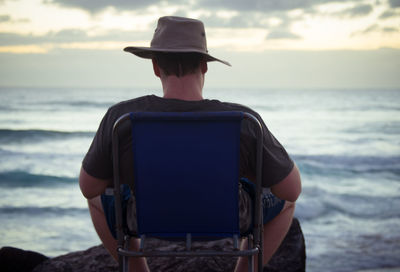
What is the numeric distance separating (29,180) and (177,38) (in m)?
9.23

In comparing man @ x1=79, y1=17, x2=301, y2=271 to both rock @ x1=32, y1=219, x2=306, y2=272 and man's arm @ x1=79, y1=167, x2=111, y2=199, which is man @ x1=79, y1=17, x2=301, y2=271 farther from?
rock @ x1=32, y1=219, x2=306, y2=272

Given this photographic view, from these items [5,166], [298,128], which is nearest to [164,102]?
[5,166]

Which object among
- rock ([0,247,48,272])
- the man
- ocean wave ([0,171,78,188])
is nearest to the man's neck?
the man

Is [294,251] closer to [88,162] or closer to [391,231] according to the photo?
[88,162]

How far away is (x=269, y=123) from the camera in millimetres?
25281

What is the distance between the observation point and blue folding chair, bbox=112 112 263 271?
1683 mm

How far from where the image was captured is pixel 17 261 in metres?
3.36

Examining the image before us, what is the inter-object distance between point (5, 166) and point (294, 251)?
1012 cm

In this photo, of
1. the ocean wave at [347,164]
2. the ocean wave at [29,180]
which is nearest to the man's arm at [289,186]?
the ocean wave at [29,180]

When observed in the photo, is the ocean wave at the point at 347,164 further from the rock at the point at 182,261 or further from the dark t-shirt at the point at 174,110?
the dark t-shirt at the point at 174,110

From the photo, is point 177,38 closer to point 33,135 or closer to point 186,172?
point 186,172

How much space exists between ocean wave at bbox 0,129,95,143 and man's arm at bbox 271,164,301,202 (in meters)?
15.9

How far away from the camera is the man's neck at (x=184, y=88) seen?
1.80 metres

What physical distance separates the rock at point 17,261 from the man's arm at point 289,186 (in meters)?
2.23
